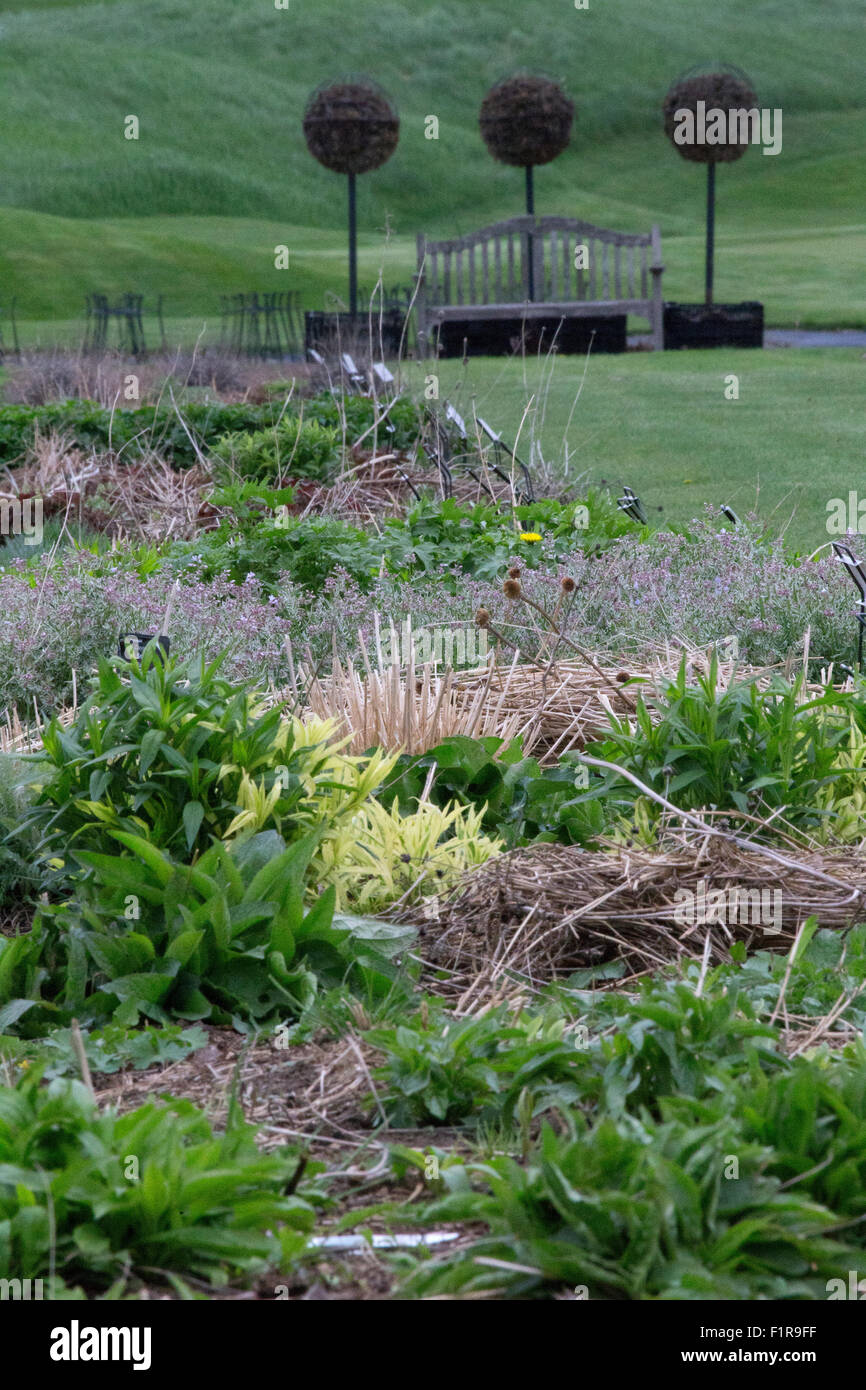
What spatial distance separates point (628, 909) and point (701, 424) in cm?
1040

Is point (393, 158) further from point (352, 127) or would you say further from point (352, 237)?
A: point (352, 237)

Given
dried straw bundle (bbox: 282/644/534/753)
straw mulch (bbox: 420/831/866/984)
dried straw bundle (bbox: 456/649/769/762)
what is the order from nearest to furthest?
straw mulch (bbox: 420/831/866/984), dried straw bundle (bbox: 282/644/534/753), dried straw bundle (bbox: 456/649/769/762)

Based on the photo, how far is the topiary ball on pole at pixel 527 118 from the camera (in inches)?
886

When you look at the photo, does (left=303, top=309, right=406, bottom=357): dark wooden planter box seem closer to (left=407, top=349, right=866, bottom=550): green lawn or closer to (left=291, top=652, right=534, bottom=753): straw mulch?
(left=407, top=349, right=866, bottom=550): green lawn

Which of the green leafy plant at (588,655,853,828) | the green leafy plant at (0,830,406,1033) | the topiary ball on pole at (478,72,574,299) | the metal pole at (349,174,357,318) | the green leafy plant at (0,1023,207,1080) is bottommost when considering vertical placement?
the green leafy plant at (0,1023,207,1080)

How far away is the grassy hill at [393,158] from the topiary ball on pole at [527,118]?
5678 mm

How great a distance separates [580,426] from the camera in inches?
503

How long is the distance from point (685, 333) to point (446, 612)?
1539 cm

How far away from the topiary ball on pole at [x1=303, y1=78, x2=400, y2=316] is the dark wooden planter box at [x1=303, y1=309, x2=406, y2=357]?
1.53 meters

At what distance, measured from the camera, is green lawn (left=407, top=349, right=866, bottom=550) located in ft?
32.0

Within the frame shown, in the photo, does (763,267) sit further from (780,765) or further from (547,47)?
(780,765)

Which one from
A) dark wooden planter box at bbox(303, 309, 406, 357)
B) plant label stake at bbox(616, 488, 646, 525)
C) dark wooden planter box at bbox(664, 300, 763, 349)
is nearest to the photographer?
plant label stake at bbox(616, 488, 646, 525)

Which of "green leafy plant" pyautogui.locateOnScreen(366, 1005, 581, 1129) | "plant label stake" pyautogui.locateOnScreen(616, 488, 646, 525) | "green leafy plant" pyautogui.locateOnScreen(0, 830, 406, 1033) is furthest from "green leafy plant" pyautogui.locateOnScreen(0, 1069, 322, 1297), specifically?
"plant label stake" pyautogui.locateOnScreen(616, 488, 646, 525)

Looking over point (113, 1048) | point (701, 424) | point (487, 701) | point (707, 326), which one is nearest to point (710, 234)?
point (707, 326)
